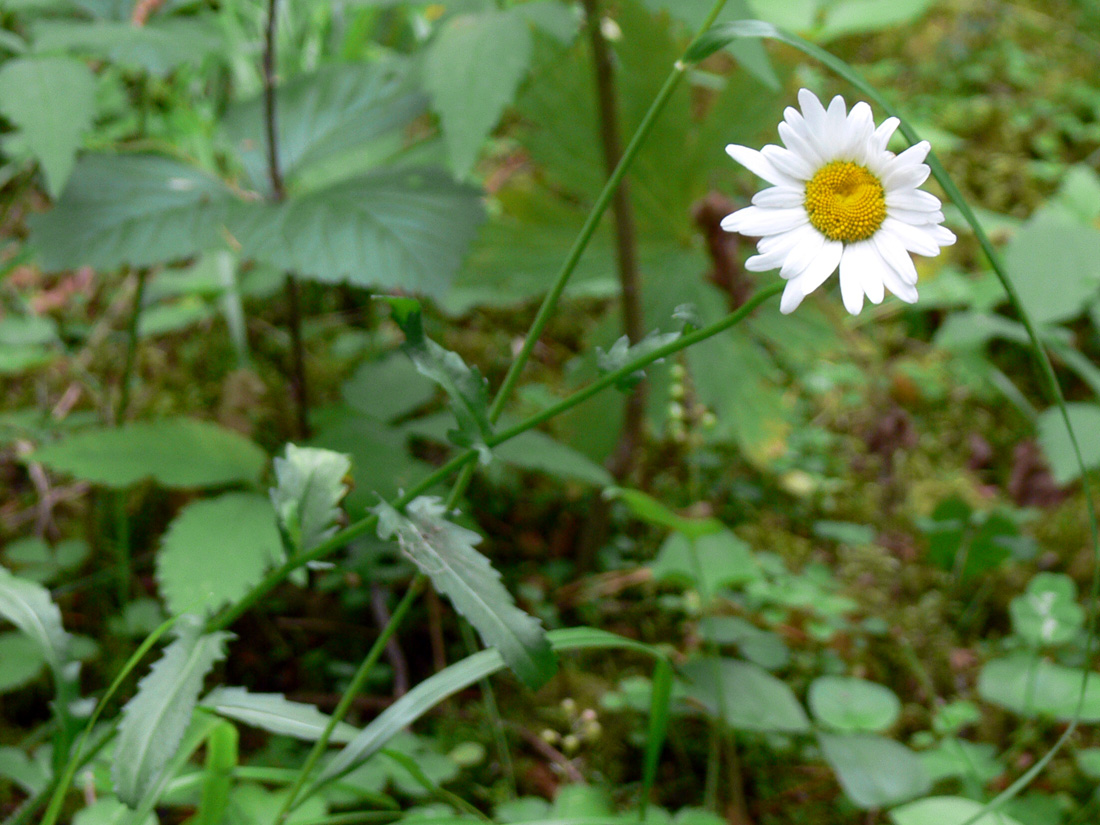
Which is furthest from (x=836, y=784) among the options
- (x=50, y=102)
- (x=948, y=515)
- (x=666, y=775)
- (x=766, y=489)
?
(x=50, y=102)

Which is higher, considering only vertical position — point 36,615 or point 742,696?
point 36,615

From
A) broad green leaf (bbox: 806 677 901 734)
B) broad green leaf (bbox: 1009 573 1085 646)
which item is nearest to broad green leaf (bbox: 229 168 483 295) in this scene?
broad green leaf (bbox: 806 677 901 734)

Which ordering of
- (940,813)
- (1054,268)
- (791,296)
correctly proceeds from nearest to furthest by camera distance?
(791,296) → (940,813) → (1054,268)

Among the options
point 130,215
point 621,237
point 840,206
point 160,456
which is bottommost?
point 160,456

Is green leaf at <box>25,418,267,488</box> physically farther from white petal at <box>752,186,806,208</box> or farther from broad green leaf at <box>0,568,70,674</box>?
white petal at <box>752,186,806,208</box>

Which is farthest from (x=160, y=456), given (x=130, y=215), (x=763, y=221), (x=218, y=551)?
(x=763, y=221)

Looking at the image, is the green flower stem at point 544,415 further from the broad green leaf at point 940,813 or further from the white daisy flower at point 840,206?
the broad green leaf at point 940,813

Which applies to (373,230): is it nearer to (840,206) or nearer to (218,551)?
(218,551)

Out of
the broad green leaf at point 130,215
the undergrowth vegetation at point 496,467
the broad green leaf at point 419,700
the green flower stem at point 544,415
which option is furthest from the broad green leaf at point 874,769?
the broad green leaf at point 130,215
